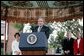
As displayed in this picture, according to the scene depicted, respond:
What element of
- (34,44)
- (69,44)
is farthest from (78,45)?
(34,44)

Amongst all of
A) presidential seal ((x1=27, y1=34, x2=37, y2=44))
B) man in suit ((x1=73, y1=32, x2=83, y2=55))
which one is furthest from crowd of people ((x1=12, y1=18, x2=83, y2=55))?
presidential seal ((x1=27, y1=34, x2=37, y2=44))

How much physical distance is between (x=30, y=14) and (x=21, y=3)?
Result: 0.69 m

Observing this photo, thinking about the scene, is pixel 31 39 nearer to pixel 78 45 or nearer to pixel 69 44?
pixel 78 45

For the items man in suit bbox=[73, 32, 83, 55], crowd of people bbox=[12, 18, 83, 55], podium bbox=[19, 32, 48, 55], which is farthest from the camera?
man in suit bbox=[73, 32, 83, 55]

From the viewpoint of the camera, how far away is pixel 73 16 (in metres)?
6.94

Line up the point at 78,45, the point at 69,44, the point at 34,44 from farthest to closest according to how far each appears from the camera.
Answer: the point at 69,44, the point at 78,45, the point at 34,44

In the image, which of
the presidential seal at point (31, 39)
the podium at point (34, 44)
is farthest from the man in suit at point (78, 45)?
the presidential seal at point (31, 39)

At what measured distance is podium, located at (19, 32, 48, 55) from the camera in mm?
4727

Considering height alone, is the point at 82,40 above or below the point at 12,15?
below

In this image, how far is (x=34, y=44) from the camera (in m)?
4.77

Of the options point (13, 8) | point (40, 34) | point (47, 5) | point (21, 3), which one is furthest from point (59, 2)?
point (40, 34)

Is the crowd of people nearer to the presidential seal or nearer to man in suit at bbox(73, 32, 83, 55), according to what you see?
man in suit at bbox(73, 32, 83, 55)

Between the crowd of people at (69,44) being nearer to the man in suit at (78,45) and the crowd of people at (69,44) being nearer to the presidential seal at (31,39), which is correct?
the man in suit at (78,45)

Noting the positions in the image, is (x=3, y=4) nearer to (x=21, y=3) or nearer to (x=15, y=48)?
(x=21, y=3)
